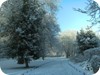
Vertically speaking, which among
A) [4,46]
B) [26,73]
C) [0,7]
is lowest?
[26,73]

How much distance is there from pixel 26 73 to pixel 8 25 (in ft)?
3.99

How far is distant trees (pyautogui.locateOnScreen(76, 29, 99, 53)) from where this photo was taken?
28.7 ft

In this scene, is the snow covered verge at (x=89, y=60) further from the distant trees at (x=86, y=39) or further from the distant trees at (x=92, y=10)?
the distant trees at (x=92, y=10)

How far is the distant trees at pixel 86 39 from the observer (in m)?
8.75

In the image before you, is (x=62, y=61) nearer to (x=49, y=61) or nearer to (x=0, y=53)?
(x=49, y=61)

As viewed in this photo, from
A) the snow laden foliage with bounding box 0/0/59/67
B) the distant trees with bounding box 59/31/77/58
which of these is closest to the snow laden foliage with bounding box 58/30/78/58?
the distant trees with bounding box 59/31/77/58

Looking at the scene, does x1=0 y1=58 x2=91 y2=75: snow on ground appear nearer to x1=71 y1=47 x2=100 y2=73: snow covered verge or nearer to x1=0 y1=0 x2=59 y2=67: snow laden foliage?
x1=71 y1=47 x2=100 y2=73: snow covered verge

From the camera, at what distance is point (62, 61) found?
28.6 feet

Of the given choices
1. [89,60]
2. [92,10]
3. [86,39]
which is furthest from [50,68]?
[92,10]

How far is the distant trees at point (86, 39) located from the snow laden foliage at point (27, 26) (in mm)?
573

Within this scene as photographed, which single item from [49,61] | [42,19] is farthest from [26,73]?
[42,19]

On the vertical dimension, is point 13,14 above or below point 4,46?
above

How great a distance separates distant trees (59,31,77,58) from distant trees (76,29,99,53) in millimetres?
142

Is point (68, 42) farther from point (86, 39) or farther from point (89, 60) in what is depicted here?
point (89, 60)
